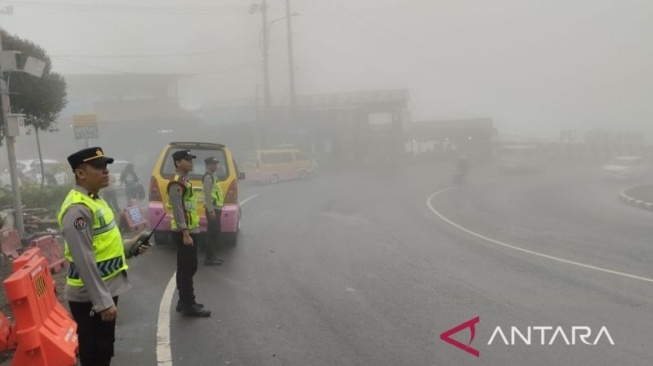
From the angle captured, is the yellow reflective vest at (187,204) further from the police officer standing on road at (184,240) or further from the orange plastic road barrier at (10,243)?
the orange plastic road barrier at (10,243)

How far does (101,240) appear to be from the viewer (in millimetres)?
3389

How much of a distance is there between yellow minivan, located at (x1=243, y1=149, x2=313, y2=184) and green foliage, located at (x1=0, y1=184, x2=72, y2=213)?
49.1 ft

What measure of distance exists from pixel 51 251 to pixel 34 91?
4733 mm

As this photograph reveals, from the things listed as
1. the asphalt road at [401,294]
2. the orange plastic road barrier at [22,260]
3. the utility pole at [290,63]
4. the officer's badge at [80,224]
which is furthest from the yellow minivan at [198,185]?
the utility pole at [290,63]

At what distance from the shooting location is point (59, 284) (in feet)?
23.4

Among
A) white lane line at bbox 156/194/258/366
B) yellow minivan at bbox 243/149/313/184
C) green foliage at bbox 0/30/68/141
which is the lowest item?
yellow minivan at bbox 243/149/313/184

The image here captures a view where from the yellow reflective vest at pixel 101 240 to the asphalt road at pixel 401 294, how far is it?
1327 mm

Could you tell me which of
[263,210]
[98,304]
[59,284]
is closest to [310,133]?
[263,210]

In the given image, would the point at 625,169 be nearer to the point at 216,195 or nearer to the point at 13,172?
the point at 216,195

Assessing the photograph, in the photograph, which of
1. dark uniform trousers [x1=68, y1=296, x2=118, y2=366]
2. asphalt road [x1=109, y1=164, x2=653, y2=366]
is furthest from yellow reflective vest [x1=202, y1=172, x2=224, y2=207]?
dark uniform trousers [x1=68, y1=296, x2=118, y2=366]

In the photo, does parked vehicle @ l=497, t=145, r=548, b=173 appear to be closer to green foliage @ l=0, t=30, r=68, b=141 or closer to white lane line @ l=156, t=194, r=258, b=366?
green foliage @ l=0, t=30, r=68, b=141

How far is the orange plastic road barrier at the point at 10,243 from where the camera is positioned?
7.79m

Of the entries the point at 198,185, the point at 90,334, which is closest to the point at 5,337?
the point at 90,334

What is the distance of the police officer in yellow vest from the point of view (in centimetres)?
322
